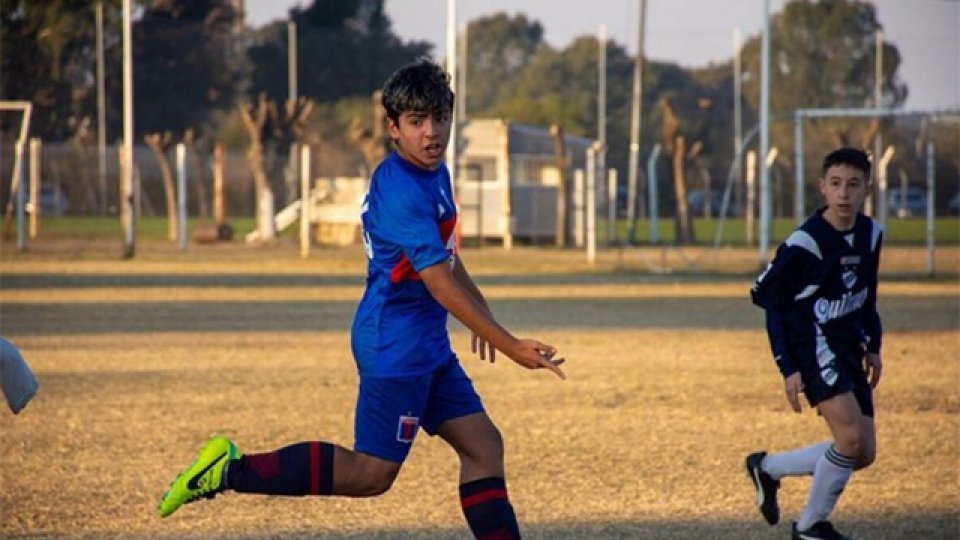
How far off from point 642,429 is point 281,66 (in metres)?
64.7

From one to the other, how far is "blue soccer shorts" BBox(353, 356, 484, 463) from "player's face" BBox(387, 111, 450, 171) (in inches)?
27.3

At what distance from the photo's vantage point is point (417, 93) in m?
5.82

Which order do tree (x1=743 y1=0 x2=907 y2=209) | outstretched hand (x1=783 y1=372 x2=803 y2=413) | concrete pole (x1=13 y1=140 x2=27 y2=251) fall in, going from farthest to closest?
tree (x1=743 y1=0 x2=907 y2=209)
concrete pole (x1=13 y1=140 x2=27 y2=251)
outstretched hand (x1=783 y1=372 x2=803 y2=413)

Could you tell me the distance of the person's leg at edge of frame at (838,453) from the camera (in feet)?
24.4

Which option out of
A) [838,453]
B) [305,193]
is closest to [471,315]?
[838,453]

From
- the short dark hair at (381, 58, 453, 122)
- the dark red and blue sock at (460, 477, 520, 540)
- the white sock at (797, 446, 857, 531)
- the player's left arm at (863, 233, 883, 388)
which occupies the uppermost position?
the short dark hair at (381, 58, 453, 122)

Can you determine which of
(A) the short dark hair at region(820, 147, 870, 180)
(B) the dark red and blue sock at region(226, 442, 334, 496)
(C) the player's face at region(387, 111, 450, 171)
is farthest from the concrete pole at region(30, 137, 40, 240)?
(C) the player's face at region(387, 111, 450, 171)

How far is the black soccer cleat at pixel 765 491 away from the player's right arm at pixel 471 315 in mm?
2517

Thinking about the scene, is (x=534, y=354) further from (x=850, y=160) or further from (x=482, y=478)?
(x=850, y=160)

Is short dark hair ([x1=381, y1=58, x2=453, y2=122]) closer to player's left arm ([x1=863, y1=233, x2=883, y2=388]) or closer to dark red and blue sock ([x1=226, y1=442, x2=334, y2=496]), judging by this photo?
dark red and blue sock ([x1=226, y1=442, x2=334, y2=496])

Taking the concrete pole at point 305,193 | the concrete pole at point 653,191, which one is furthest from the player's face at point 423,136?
the concrete pole at point 653,191

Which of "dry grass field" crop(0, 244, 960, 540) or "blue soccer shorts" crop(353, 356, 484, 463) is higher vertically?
"blue soccer shorts" crop(353, 356, 484, 463)

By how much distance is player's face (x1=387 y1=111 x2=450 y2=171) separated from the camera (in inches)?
229

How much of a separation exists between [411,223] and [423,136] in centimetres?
28
